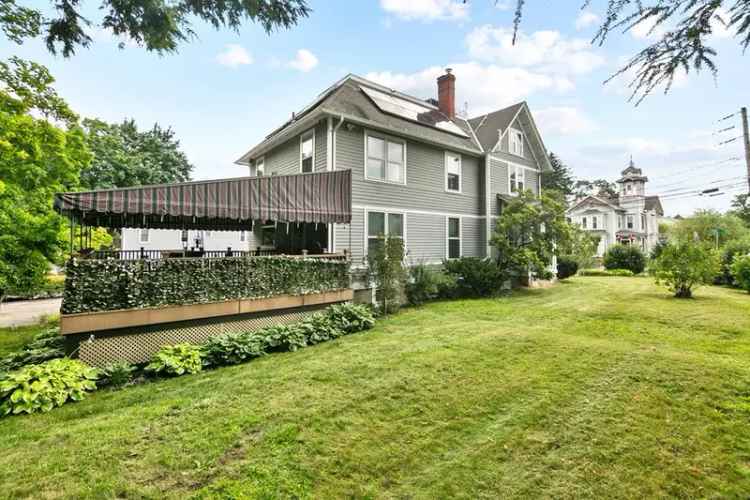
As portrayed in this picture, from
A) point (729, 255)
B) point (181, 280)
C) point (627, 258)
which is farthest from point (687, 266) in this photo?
point (181, 280)

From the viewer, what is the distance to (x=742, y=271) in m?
13.4

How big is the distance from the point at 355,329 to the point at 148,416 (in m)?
4.58

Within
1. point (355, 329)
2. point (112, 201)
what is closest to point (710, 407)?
point (355, 329)

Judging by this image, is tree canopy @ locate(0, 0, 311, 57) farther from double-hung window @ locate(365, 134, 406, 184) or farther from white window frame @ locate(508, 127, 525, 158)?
white window frame @ locate(508, 127, 525, 158)

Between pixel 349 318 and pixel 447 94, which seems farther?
pixel 447 94

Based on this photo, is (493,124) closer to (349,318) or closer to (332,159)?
(332,159)

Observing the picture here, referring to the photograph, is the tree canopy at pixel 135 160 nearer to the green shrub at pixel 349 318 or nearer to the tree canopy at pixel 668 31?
the green shrub at pixel 349 318

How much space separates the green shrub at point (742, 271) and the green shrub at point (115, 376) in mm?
20017

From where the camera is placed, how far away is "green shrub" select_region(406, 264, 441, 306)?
10.9 meters

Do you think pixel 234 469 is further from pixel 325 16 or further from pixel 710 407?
pixel 710 407

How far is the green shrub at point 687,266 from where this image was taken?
442 inches

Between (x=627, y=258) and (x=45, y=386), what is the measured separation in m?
28.4

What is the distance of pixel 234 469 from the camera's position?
2.86 metres

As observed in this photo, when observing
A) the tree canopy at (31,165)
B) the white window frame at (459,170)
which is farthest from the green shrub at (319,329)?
the white window frame at (459,170)
